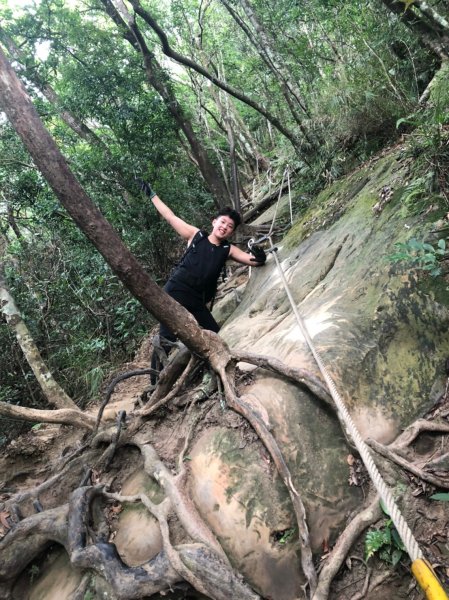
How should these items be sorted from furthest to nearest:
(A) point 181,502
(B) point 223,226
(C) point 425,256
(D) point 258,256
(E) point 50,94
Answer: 1. (E) point 50,94
2. (D) point 258,256
3. (B) point 223,226
4. (C) point 425,256
5. (A) point 181,502

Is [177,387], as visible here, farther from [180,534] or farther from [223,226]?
[223,226]

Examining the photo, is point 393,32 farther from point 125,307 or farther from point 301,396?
point 125,307

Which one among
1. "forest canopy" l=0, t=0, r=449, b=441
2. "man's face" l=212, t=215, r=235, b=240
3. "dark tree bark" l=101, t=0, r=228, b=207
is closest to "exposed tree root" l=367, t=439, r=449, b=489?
"man's face" l=212, t=215, r=235, b=240

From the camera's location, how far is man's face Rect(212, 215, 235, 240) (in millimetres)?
4293

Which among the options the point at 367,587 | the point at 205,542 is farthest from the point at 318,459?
the point at 205,542

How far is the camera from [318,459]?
2.65 metres

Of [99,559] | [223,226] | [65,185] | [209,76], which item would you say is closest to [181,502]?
[99,559]

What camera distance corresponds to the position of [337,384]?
2.96m

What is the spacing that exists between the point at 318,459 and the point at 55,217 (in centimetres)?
791

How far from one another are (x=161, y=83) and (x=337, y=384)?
767 cm

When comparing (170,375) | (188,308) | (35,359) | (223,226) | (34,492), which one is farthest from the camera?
(35,359)

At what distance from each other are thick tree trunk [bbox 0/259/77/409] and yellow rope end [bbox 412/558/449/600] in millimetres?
4908

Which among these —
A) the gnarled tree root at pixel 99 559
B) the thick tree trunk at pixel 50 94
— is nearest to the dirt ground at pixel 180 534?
the gnarled tree root at pixel 99 559

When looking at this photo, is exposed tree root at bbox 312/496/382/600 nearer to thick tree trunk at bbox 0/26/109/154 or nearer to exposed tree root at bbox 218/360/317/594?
exposed tree root at bbox 218/360/317/594
